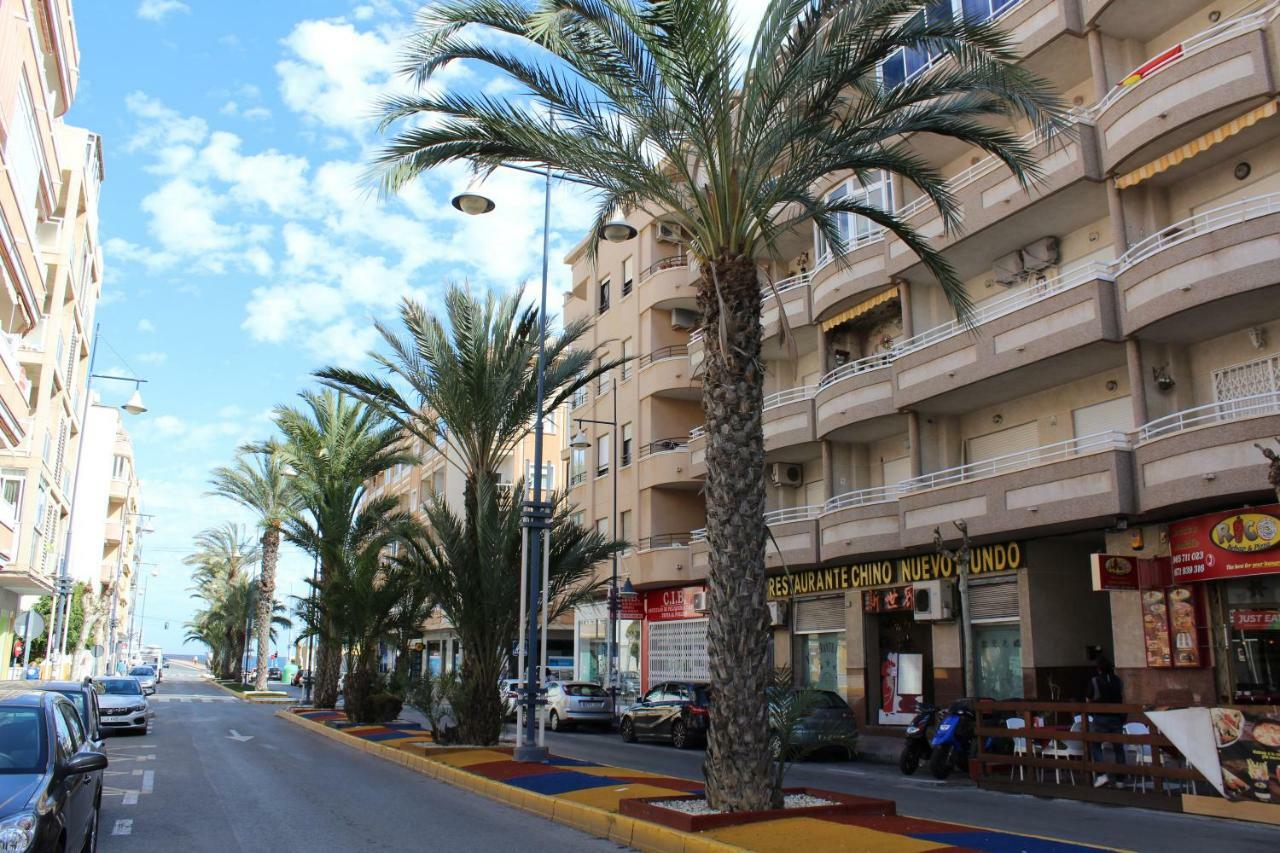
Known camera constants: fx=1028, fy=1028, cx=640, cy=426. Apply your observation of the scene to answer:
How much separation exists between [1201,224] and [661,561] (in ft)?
67.9

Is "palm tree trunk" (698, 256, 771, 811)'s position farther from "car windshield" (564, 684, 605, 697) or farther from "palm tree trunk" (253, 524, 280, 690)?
"palm tree trunk" (253, 524, 280, 690)

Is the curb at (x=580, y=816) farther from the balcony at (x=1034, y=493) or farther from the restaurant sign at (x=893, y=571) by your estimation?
the balcony at (x=1034, y=493)

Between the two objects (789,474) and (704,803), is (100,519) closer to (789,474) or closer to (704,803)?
(789,474)

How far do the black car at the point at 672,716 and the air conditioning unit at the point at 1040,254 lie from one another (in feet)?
38.3

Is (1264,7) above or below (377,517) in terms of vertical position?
above

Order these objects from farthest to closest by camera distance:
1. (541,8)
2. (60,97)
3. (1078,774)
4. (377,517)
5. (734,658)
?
1. (377,517)
2. (60,97)
3. (1078,774)
4. (541,8)
5. (734,658)

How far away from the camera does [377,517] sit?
30891mm

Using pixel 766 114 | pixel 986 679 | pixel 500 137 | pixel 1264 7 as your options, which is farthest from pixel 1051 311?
pixel 500 137

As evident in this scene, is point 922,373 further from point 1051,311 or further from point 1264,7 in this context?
point 1264,7

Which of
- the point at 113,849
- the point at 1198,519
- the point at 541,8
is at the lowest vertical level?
the point at 113,849

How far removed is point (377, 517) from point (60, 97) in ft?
46.3

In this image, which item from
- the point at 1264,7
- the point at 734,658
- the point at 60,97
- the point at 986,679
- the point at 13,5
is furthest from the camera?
the point at 60,97

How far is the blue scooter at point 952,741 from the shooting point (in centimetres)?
1631

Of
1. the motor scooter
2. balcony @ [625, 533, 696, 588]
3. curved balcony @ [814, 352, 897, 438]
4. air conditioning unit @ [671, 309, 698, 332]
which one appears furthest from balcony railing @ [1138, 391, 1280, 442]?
air conditioning unit @ [671, 309, 698, 332]
